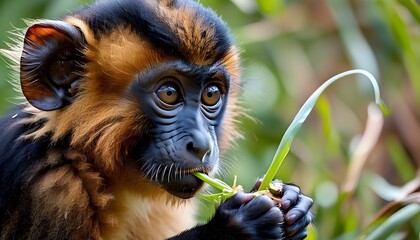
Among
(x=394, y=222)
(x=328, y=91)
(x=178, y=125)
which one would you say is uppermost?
(x=178, y=125)

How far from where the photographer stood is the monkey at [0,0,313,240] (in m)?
3.43

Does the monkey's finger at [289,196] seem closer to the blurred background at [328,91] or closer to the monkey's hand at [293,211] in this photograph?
the monkey's hand at [293,211]

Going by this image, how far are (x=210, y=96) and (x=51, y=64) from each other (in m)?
0.69

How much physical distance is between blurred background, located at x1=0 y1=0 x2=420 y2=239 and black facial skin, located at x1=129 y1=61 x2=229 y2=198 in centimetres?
110

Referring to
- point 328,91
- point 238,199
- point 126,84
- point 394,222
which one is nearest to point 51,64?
point 126,84

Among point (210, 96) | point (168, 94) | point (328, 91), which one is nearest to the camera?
point (168, 94)

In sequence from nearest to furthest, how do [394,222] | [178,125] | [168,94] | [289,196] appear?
[289,196]
[178,125]
[168,94]
[394,222]

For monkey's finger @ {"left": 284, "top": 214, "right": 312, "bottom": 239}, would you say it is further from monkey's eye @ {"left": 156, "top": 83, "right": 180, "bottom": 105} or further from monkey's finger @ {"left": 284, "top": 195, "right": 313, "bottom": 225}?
monkey's eye @ {"left": 156, "top": 83, "right": 180, "bottom": 105}

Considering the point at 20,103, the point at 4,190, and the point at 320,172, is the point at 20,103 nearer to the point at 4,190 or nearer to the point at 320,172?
the point at 4,190

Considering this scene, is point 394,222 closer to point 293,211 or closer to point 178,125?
point 293,211

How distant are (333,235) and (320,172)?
73 cm

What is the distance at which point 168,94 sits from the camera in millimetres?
3596

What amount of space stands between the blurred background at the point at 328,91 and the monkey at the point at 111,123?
3.85 ft

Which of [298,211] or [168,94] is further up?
[168,94]
